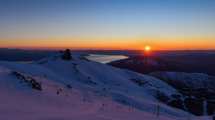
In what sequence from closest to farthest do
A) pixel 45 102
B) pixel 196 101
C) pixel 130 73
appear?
pixel 45 102 < pixel 196 101 < pixel 130 73

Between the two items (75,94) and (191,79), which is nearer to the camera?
(75,94)

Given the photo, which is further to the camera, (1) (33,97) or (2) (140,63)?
(2) (140,63)

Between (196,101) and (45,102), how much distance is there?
32061 millimetres

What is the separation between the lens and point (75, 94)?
704 inches

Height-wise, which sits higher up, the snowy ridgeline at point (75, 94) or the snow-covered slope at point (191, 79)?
the snowy ridgeline at point (75, 94)

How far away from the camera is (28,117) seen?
8.24 meters

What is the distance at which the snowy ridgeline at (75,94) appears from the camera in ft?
31.8

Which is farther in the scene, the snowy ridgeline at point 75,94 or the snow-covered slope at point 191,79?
the snow-covered slope at point 191,79

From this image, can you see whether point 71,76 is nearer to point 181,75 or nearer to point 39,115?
point 39,115

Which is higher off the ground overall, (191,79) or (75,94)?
(75,94)

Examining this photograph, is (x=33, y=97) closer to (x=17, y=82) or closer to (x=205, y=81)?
(x=17, y=82)

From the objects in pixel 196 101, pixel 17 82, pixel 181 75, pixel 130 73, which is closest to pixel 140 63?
pixel 181 75

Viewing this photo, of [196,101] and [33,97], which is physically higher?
Result: [33,97]

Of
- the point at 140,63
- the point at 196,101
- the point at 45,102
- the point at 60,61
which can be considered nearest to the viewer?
the point at 45,102
